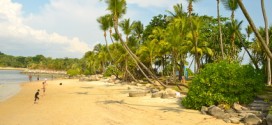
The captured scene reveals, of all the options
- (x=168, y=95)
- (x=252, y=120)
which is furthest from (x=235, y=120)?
(x=168, y=95)

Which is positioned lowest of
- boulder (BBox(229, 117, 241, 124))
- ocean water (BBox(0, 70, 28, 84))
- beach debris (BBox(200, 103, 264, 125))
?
boulder (BBox(229, 117, 241, 124))

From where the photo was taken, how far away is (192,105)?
1597 centimetres

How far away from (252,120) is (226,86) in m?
3.27

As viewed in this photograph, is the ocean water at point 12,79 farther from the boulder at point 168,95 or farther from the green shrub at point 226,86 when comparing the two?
the green shrub at point 226,86

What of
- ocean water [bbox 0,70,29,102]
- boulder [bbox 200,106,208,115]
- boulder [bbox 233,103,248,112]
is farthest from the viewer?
ocean water [bbox 0,70,29,102]

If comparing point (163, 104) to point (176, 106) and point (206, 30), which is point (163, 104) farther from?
point (206, 30)

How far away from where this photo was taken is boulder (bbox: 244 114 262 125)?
12.2 metres

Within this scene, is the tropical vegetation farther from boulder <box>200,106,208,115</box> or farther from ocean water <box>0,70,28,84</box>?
ocean water <box>0,70,28,84</box>

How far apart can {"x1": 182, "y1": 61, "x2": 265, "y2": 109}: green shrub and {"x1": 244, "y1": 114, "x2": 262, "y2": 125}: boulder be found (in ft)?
8.14

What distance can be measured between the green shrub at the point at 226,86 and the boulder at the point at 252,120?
2.48 metres

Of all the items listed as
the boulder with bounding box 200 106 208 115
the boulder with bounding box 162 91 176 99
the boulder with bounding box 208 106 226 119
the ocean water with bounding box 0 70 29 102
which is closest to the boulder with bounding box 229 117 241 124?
the boulder with bounding box 208 106 226 119

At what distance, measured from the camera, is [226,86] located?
15414 mm

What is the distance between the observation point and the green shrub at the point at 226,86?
49.7 ft

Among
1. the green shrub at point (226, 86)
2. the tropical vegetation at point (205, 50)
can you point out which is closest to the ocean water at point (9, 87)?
the tropical vegetation at point (205, 50)
